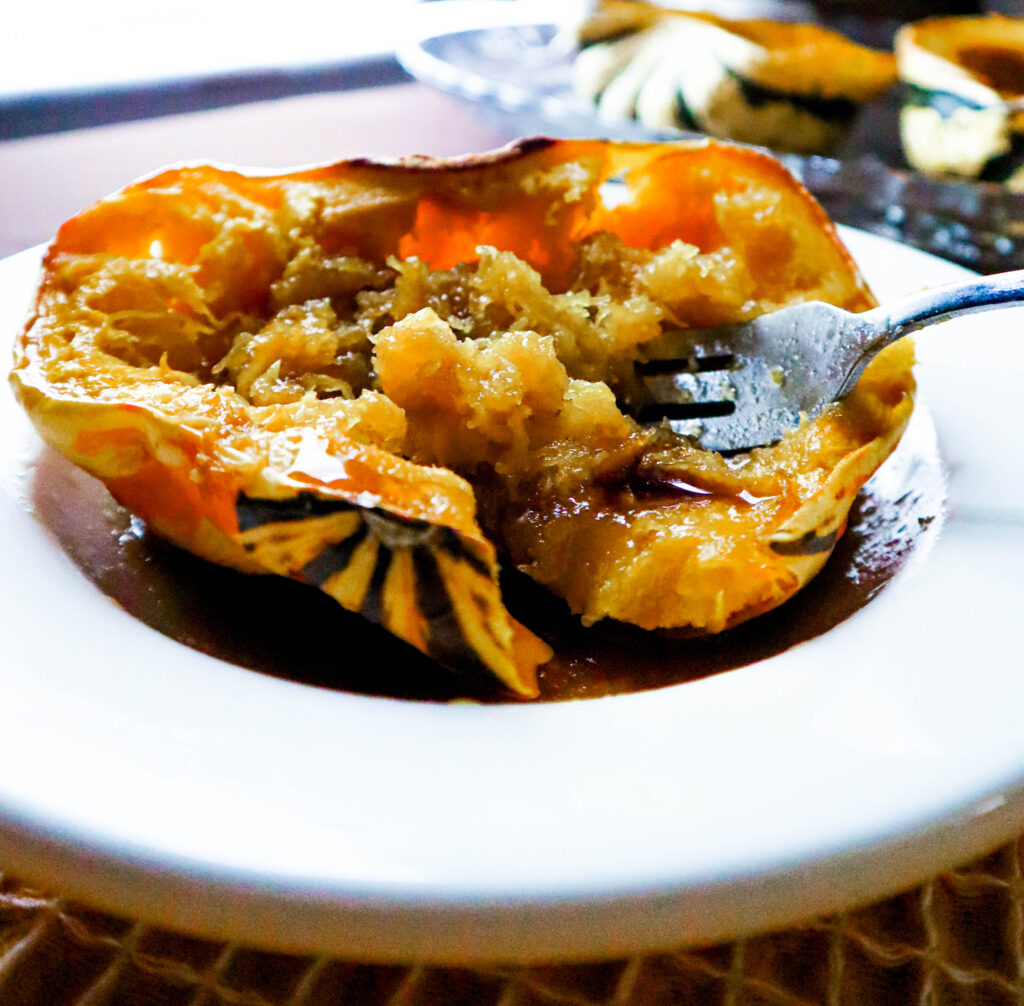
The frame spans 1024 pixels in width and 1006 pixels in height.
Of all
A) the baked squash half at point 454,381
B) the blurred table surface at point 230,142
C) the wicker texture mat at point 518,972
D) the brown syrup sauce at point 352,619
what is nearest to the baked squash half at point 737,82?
the blurred table surface at point 230,142

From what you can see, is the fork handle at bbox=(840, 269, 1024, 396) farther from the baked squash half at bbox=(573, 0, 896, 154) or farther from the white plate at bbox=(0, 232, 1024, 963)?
the baked squash half at bbox=(573, 0, 896, 154)

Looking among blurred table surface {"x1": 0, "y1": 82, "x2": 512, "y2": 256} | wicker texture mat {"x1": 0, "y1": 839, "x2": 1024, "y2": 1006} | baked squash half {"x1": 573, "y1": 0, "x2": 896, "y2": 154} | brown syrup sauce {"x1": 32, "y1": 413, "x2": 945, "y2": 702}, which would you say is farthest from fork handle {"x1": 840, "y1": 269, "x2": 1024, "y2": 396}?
baked squash half {"x1": 573, "y1": 0, "x2": 896, "y2": 154}

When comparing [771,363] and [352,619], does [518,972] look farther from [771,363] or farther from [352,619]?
[771,363]

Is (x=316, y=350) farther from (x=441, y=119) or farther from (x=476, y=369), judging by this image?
(x=441, y=119)

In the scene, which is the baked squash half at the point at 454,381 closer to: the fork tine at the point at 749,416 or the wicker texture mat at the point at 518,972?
the fork tine at the point at 749,416

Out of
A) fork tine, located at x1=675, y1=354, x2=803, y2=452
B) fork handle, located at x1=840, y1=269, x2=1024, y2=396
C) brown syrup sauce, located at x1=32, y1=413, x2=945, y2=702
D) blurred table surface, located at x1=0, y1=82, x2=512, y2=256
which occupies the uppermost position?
fork handle, located at x1=840, y1=269, x2=1024, y2=396
